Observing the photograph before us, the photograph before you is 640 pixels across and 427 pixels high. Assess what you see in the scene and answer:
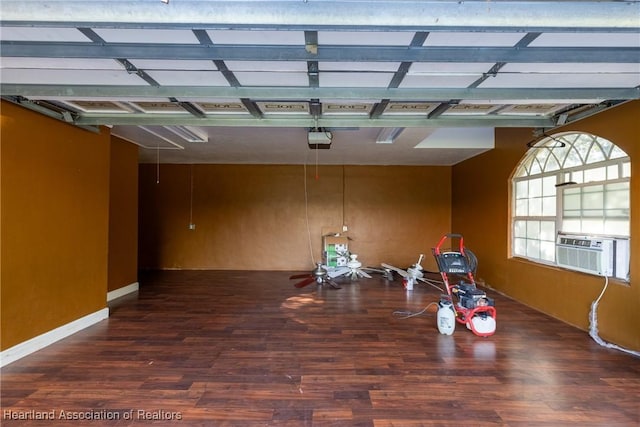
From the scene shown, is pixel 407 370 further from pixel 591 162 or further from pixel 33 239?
pixel 33 239

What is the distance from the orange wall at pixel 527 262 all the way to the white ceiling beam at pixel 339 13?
6.64ft

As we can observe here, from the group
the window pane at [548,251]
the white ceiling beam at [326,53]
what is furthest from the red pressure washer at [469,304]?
the white ceiling beam at [326,53]

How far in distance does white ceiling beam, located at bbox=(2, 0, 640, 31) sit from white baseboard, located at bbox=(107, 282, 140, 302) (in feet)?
13.7

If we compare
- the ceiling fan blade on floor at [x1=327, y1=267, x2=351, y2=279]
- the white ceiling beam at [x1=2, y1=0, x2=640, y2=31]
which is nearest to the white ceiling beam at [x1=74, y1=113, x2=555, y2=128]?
the white ceiling beam at [x1=2, y1=0, x2=640, y2=31]

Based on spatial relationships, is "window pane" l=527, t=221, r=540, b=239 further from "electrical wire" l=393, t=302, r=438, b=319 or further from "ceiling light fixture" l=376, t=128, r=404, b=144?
"ceiling light fixture" l=376, t=128, r=404, b=144

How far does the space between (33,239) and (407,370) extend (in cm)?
359

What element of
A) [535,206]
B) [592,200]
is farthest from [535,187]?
[592,200]

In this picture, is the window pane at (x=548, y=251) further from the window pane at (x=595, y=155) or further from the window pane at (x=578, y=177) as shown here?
the window pane at (x=595, y=155)

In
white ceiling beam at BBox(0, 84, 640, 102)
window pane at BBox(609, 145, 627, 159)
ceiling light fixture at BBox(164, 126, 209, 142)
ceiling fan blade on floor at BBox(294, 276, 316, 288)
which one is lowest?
ceiling fan blade on floor at BBox(294, 276, 316, 288)

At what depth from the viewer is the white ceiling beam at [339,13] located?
155 cm

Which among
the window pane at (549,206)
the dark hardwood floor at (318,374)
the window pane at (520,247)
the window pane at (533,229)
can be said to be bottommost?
the dark hardwood floor at (318,374)

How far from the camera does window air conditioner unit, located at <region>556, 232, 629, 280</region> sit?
3.03 m

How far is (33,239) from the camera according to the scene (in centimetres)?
295

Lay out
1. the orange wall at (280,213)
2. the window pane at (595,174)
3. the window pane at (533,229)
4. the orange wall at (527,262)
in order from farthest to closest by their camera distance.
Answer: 1. the orange wall at (280,213)
2. the window pane at (533,229)
3. the window pane at (595,174)
4. the orange wall at (527,262)
